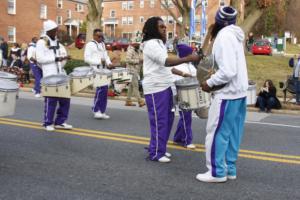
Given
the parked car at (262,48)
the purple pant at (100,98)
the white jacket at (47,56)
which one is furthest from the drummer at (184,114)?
the parked car at (262,48)

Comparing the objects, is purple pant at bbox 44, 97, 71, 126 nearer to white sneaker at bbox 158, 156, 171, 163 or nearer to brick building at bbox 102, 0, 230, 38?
white sneaker at bbox 158, 156, 171, 163

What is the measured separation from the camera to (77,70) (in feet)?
29.7

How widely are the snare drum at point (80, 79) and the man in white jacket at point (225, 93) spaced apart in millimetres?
3700

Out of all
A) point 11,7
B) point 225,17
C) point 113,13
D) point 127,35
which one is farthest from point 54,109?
point 113,13

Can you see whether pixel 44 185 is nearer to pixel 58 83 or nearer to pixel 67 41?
pixel 58 83

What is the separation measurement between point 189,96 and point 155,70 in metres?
0.61

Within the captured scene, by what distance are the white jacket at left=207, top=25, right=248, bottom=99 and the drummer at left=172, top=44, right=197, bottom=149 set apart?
4.78 feet

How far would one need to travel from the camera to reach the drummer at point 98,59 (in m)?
10.2

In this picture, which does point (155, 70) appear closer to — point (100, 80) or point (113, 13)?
point (100, 80)

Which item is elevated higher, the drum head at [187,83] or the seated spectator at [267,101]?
the drum head at [187,83]

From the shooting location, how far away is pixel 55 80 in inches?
329

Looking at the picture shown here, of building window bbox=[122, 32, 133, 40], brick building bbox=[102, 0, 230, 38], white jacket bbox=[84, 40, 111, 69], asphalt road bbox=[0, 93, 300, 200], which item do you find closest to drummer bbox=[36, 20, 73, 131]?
asphalt road bbox=[0, 93, 300, 200]

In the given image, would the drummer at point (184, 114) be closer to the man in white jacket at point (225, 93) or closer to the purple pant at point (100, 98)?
the man in white jacket at point (225, 93)

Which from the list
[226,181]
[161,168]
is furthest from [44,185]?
[226,181]
